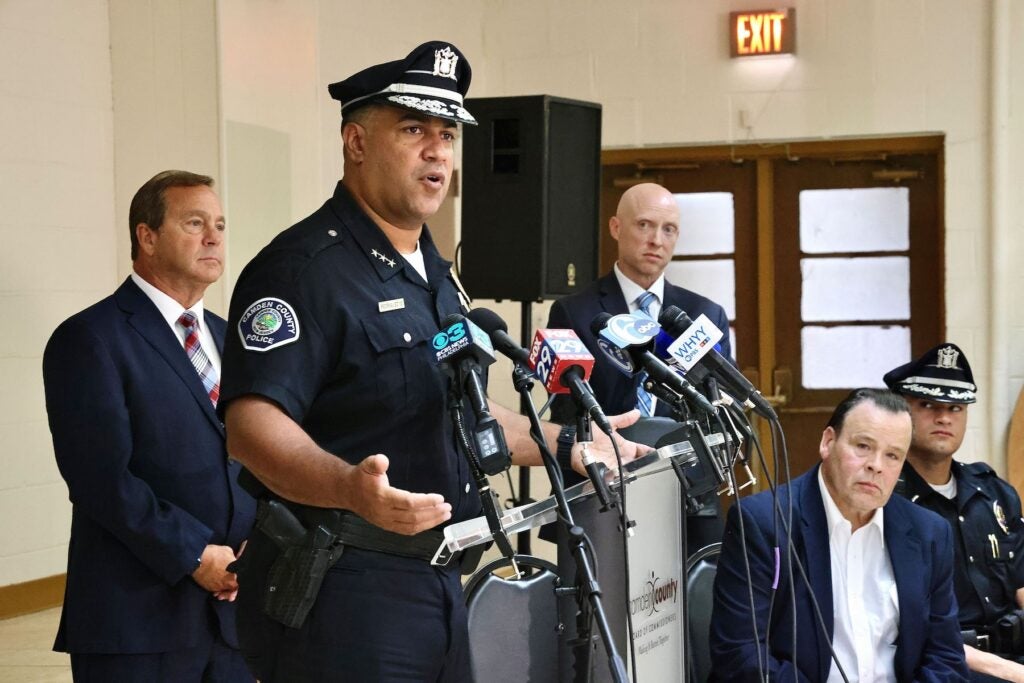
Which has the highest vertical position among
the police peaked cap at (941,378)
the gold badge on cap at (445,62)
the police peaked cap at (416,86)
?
the gold badge on cap at (445,62)

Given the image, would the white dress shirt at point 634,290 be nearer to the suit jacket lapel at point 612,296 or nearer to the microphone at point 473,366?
the suit jacket lapel at point 612,296

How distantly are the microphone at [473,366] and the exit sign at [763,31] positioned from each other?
16.1 feet

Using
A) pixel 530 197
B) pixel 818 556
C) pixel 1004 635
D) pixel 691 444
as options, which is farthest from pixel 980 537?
pixel 530 197

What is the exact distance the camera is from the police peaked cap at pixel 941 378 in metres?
3.72

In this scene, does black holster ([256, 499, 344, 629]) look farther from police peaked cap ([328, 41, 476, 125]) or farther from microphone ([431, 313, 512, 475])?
police peaked cap ([328, 41, 476, 125])

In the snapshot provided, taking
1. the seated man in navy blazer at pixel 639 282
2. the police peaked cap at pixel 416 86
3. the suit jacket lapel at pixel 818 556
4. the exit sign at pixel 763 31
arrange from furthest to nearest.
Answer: the exit sign at pixel 763 31
the seated man in navy blazer at pixel 639 282
the suit jacket lapel at pixel 818 556
the police peaked cap at pixel 416 86

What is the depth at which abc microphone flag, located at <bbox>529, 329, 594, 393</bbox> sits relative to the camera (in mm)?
1721

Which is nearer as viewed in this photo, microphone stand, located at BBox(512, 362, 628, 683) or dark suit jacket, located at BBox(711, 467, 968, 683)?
microphone stand, located at BBox(512, 362, 628, 683)

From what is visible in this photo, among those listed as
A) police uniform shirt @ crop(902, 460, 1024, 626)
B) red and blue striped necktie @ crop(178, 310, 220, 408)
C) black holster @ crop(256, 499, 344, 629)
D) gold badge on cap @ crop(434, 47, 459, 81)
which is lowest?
police uniform shirt @ crop(902, 460, 1024, 626)

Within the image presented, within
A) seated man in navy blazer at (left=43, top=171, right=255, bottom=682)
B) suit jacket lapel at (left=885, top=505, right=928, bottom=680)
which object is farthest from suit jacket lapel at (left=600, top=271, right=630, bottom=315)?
seated man in navy blazer at (left=43, top=171, right=255, bottom=682)

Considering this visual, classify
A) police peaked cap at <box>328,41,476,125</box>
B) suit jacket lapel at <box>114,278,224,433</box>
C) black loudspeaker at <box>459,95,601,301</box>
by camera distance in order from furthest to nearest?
black loudspeaker at <box>459,95,601,301</box>, suit jacket lapel at <box>114,278,224,433</box>, police peaked cap at <box>328,41,476,125</box>

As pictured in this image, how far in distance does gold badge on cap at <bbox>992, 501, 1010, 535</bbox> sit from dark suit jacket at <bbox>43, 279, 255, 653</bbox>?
6.88ft

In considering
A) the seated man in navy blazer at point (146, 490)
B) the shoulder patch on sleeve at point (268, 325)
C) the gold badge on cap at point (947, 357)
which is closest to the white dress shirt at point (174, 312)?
the seated man in navy blazer at point (146, 490)

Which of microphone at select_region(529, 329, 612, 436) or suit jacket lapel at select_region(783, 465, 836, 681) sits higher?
microphone at select_region(529, 329, 612, 436)
